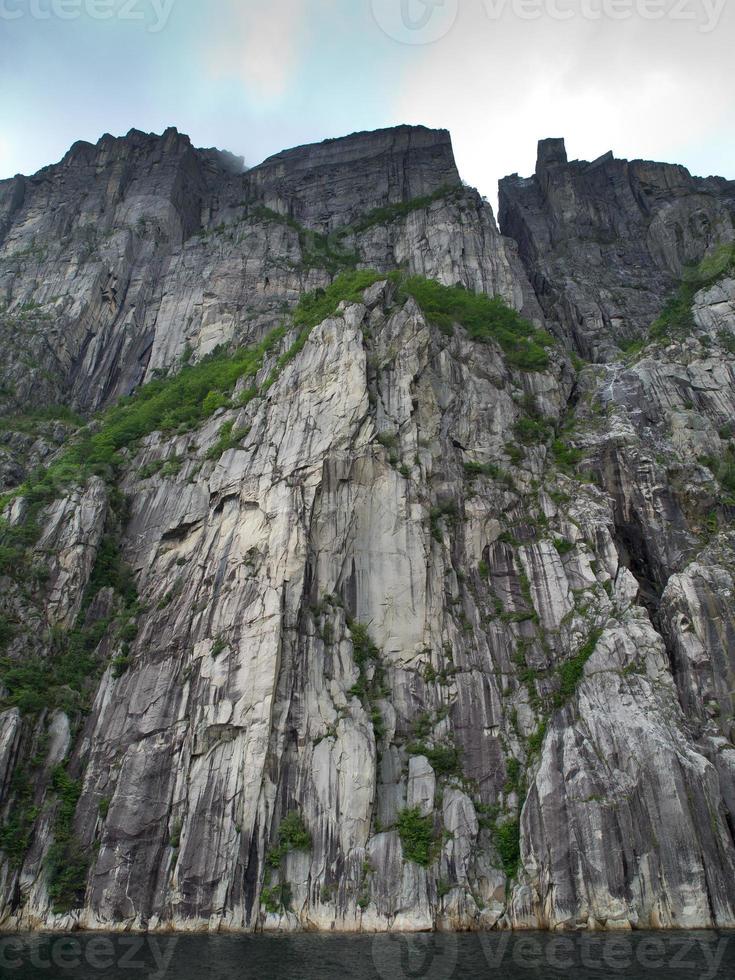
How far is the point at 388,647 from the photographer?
122 ft

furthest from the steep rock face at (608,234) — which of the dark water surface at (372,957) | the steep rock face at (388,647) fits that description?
the dark water surface at (372,957)

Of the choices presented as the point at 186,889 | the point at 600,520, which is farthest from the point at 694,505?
the point at 186,889

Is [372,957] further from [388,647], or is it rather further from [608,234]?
[608,234]

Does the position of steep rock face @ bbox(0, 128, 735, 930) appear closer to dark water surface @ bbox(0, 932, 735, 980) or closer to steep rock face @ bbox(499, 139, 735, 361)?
dark water surface @ bbox(0, 932, 735, 980)

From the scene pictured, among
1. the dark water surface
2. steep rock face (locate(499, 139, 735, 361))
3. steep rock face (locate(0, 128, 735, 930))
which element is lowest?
the dark water surface

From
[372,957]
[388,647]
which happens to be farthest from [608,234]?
[372,957]

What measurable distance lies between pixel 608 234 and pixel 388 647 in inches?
2249

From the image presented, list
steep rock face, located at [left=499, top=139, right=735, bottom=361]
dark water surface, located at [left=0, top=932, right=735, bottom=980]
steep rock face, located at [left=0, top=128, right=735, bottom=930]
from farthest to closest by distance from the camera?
steep rock face, located at [left=499, top=139, right=735, bottom=361] → steep rock face, located at [left=0, top=128, right=735, bottom=930] → dark water surface, located at [left=0, top=932, right=735, bottom=980]

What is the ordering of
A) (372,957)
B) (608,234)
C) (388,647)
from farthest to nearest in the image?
(608,234), (388,647), (372,957)

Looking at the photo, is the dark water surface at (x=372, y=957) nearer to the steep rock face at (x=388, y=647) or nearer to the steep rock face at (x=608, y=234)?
the steep rock face at (x=388, y=647)

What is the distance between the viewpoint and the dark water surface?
21016 mm

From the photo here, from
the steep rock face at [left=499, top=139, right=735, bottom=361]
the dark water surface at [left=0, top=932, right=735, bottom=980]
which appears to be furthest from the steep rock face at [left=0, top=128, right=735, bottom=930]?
the steep rock face at [left=499, top=139, right=735, bottom=361]

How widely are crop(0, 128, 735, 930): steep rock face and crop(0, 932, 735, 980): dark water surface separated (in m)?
2.53

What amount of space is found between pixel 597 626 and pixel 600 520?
22.6 ft
